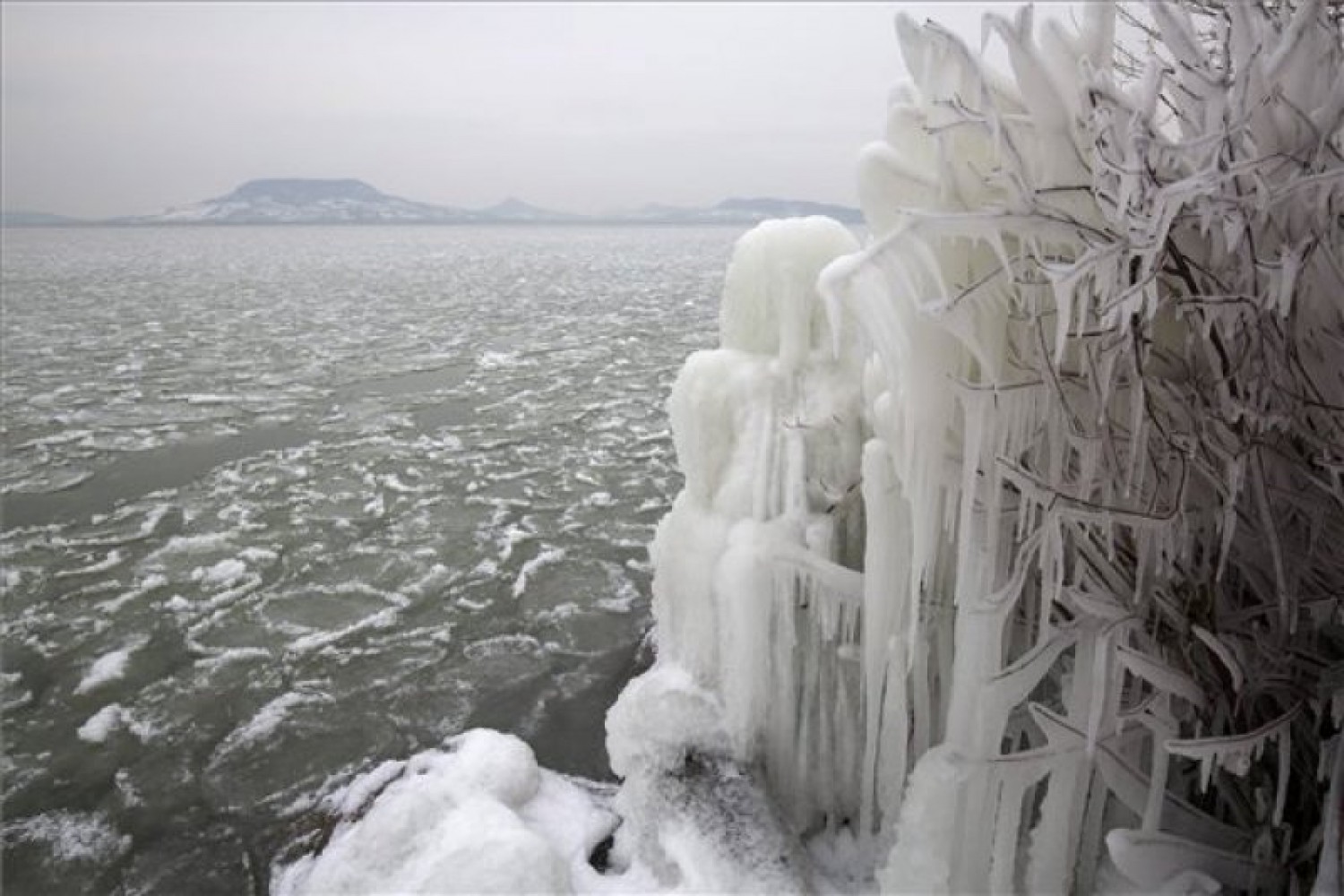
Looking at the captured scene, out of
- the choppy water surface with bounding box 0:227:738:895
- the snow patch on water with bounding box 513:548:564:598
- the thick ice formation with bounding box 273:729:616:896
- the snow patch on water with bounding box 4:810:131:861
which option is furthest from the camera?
the snow patch on water with bounding box 513:548:564:598

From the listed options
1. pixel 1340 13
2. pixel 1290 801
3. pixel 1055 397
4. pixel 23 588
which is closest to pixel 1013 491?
pixel 1055 397

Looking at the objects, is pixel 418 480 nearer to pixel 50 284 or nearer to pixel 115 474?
pixel 115 474

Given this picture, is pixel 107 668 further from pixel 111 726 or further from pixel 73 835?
pixel 73 835

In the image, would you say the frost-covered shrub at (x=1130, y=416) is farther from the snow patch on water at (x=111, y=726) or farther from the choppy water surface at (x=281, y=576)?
the snow patch on water at (x=111, y=726)

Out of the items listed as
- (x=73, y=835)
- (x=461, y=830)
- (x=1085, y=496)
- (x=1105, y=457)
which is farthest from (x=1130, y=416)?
(x=73, y=835)

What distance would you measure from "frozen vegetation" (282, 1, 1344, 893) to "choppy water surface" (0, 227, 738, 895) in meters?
1.49

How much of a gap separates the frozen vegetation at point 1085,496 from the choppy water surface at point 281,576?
1.49 m

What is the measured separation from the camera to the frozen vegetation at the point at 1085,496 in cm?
210

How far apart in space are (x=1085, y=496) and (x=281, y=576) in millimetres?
6190

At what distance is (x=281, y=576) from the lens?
22.3 ft

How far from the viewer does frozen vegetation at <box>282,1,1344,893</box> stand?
210 cm

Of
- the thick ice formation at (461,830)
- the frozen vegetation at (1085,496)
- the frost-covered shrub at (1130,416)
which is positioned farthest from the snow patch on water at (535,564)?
the frost-covered shrub at (1130,416)

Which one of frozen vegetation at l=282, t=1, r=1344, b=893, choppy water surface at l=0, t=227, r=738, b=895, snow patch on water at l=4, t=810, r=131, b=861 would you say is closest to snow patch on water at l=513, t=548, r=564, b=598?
choppy water surface at l=0, t=227, r=738, b=895

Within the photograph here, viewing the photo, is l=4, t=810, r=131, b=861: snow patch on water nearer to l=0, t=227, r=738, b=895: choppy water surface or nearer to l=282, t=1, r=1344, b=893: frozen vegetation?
l=0, t=227, r=738, b=895: choppy water surface
